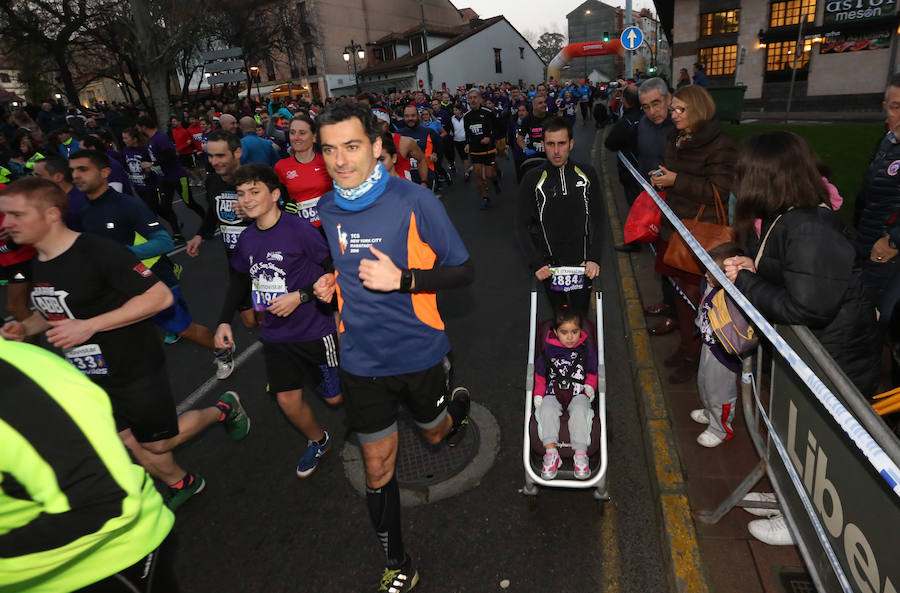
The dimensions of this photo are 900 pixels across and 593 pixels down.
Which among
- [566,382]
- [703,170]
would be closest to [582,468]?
[566,382]

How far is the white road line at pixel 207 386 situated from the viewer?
4844mm

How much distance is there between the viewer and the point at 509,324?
593 cm

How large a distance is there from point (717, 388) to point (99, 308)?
3706 millimetres

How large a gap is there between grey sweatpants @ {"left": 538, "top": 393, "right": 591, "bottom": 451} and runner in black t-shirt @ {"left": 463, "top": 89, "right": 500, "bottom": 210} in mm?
8270

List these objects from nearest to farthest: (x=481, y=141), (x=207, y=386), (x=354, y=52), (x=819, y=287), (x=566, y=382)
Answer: (x=819, y=287) < (x=566, y=382) < (x=207, y=386) < (x=481, y=141) < (x=354, y=52)

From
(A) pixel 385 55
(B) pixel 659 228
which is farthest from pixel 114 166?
(A) pixel 385 55

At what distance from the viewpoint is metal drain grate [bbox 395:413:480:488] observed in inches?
144

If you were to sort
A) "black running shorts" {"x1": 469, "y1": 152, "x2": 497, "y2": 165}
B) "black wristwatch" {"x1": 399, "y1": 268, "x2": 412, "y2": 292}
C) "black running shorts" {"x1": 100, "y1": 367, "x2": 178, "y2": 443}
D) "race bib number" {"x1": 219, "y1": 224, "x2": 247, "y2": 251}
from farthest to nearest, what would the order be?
"black running shorts" {"x1": 469, "y1": 152, "x2": 497, "y2": 165}
"race bib number" {"x1": 219, "y1": 224, "x2": 247, "y2": 251}
"black running shorts" {"x1": 100, "y1": 367, "x2": 178, "y2": 443}
"black wristwatch" {"x1": 399, "y1": 268, "x2": 412, "y2": 292}

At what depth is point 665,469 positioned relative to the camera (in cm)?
344

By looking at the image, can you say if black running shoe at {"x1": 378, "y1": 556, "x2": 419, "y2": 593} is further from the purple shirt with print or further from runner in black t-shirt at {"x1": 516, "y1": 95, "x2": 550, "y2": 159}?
runner in black t-shirt at {"x1": 516, "y1": 95, "x2": 550, "y2": 159}

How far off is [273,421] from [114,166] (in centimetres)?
545

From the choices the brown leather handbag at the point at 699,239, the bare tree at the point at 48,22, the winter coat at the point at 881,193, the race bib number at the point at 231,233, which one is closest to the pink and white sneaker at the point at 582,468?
the brown leather handbag at the point at 699,239

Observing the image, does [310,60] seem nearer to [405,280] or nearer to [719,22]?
[719,22]

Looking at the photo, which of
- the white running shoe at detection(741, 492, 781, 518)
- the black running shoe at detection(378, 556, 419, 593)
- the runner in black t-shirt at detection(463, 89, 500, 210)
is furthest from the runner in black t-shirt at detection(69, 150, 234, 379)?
the runner in black t-shirt at detection(463, 89, 500, 210)
